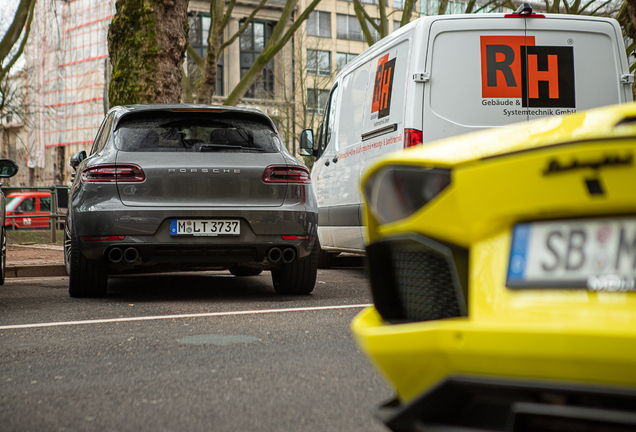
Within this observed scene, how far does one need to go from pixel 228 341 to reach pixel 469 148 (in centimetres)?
266

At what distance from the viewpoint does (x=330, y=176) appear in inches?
334

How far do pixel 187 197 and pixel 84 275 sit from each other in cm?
117

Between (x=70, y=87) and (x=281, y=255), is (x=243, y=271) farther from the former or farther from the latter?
(x=70, y=87)

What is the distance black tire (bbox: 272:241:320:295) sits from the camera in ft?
21.1

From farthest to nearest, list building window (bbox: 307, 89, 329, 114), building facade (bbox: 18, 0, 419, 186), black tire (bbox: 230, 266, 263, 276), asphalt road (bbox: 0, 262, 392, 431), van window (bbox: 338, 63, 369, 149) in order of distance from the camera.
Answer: building facade (bbox: 18, 0, 419, 186) → building window (bbox: 307, 89, 329, 114) → black tire (bbox: 230, 266, 263, 276) → van window (bbox: 338, 63, 369, 149) → asphalt road (bbox: 0, 262, 392, 431)

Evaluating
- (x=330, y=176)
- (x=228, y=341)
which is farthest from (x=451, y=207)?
(x=330, y=176)

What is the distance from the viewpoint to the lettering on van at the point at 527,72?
19.9 feet

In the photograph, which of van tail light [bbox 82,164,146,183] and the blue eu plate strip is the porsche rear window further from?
the blue eu plate strip

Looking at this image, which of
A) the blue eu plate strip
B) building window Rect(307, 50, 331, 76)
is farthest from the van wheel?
building window Rect(307, 50, 331, 76)

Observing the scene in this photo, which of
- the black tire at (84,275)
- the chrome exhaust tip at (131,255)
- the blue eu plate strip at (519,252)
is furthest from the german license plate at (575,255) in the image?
the black tire at (84,275)

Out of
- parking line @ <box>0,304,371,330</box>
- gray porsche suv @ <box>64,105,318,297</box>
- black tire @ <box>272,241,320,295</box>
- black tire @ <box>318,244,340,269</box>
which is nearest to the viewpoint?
parking line @ <box>0,304,371,330</box>

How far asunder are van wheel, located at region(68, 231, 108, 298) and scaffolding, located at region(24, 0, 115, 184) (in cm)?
4573

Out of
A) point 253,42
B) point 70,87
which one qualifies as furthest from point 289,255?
point 70,87

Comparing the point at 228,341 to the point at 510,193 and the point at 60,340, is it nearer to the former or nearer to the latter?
the point at 60,340
